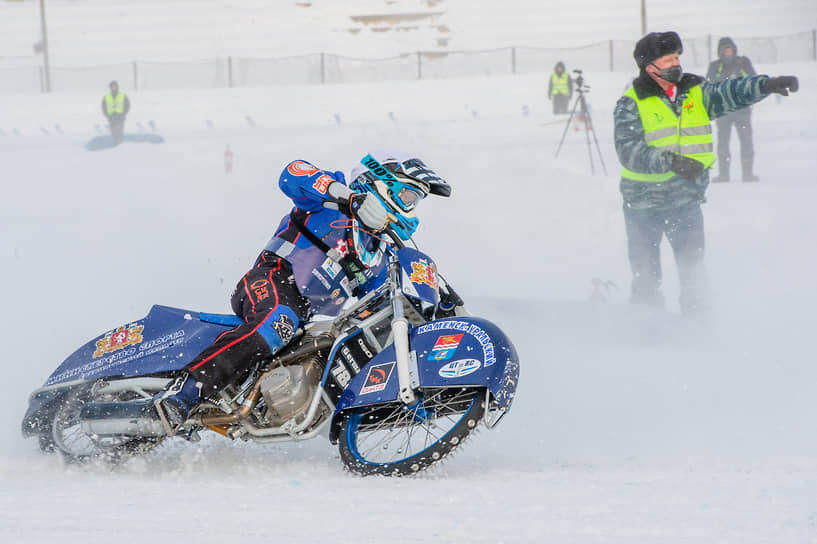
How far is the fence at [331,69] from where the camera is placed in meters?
31.5

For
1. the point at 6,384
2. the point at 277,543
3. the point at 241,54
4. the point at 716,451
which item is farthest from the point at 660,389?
the point at 241,54

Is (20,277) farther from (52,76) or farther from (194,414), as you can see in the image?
(52,76)

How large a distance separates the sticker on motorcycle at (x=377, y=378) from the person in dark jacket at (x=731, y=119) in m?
8.07

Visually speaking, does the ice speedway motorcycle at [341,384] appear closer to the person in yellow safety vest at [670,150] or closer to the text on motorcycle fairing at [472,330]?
the text on motorcycle fairing at [472,330]

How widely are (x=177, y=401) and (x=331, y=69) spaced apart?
2948 centimetres

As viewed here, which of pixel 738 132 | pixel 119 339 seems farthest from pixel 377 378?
pixel 738 132

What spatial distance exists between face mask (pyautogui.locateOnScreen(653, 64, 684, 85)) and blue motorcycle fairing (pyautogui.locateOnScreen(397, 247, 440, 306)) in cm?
328

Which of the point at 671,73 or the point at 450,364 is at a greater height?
the point at 671,73

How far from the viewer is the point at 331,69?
32.6 metres

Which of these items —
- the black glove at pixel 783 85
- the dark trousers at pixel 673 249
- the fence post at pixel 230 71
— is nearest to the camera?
the black glove at pixel 783 85

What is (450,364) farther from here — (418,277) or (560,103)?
(560,103)

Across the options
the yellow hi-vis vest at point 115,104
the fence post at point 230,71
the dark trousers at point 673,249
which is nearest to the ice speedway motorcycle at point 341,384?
the dark trousers at point 673,249

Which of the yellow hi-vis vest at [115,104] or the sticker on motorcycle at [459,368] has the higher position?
the yellow hi-vis vest at [115,104]

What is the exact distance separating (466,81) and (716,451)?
25.6m
